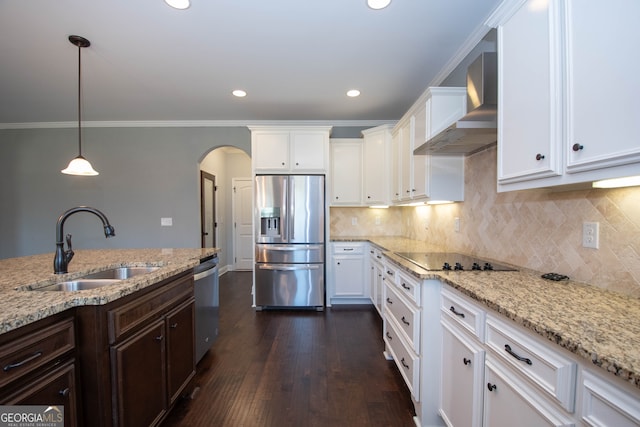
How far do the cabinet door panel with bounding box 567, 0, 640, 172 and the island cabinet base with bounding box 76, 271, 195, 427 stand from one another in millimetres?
1963

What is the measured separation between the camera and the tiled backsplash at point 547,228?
1.11 meters

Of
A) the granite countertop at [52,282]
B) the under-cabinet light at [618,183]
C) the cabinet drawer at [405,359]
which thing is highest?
the under-cabinet light at [618,183]

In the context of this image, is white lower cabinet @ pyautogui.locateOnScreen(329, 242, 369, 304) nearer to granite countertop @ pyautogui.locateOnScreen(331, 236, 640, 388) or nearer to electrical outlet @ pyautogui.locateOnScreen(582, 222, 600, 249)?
granite countertop @ pyautogui.locateOnScreen(331, 236, 640, 388)

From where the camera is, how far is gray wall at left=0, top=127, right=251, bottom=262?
160 inches

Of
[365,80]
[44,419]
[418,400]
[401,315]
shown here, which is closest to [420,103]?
[365,80]

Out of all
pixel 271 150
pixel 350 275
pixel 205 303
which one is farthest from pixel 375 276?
pixel 271 150

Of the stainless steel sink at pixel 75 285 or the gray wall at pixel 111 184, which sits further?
the gray wall at pixel 111 184

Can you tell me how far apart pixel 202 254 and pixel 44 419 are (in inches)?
54.6

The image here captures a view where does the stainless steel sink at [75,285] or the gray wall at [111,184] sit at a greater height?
the gray wall at [111,184]

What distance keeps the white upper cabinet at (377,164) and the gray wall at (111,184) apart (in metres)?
1.81

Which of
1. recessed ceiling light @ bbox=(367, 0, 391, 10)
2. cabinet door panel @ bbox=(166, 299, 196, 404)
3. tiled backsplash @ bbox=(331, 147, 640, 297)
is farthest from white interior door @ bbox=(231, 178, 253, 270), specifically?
recessed ceiling light @ bbox=(367, 0, 391, 10)

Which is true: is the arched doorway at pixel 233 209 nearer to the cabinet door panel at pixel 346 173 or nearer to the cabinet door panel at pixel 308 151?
the cabinet door panel at pixel 308 151

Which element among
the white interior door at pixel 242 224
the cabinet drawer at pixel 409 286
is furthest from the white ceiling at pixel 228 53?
the white interior door at pixel 242 224

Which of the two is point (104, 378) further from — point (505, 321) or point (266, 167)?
point (266, 167)
